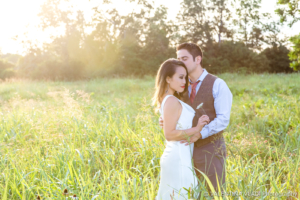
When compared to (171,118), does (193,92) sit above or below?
above

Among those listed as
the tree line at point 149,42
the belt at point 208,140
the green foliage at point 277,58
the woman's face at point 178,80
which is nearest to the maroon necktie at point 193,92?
→ the woman's face at point 178,80

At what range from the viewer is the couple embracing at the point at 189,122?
2.16 m

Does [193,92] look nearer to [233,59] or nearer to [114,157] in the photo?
[114,157]

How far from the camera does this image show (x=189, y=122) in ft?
7.62

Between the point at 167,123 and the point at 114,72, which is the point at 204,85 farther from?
the point at 114,72

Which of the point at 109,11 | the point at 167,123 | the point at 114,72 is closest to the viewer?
the point at 167,123

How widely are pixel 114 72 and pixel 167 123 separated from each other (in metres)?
23.0

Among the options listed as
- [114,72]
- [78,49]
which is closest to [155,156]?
[114,72]

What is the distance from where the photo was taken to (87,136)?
4121 mm

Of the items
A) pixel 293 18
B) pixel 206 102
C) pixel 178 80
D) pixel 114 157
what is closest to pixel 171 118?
pixel 178 80

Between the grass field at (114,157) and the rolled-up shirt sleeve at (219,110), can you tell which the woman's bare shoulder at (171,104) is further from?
the grass field at (114,157)

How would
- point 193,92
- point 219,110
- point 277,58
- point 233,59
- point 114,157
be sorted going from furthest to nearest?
1. point 277,58
2. point 233,59
3. point 114,157
4. point 193,92
5. point 219,110

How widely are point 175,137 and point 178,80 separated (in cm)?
57

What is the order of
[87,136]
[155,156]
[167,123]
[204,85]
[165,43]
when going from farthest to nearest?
1. [165,43]
2. [87,136]
3. [155,156]
4. [204,85]
5. [167,123]
